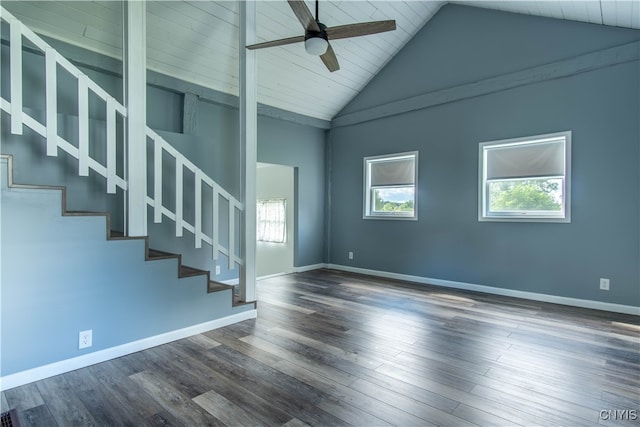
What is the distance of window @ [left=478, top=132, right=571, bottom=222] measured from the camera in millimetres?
4219

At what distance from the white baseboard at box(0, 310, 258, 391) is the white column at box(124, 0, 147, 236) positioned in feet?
3.10

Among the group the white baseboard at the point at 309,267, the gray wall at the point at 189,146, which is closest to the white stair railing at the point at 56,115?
the gray wall at the point at 189,146

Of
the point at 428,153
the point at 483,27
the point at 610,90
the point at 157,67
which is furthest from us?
the point at 428,153

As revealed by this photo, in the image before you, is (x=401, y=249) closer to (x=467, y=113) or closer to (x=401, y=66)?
(x=467, y=113)

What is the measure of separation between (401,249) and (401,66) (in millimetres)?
3140

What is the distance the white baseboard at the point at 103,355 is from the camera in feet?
7.39

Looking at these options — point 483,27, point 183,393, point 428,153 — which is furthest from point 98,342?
point 483,27

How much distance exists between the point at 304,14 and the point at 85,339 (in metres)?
2.99

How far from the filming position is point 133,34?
2.88 metres

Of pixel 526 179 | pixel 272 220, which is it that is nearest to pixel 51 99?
pixel 526 179

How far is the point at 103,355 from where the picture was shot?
2611mm

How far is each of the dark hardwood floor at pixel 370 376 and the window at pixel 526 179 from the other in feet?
4.53

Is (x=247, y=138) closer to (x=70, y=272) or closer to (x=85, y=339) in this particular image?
(x=70, y=272)

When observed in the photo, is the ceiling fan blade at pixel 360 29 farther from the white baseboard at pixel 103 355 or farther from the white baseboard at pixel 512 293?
the white baseboard at pixel 512 293
